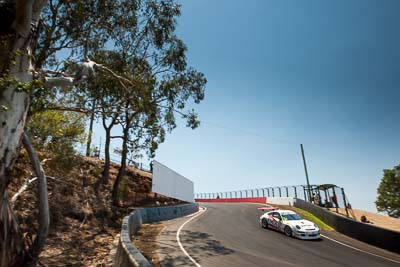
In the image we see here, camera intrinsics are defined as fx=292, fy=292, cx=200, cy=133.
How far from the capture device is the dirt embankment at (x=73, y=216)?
35.9 feet

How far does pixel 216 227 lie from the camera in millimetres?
18688

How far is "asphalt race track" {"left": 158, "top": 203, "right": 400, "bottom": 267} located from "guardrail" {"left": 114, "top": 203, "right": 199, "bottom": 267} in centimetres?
163

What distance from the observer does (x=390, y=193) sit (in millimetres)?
52906

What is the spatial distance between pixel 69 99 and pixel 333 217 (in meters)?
19.0

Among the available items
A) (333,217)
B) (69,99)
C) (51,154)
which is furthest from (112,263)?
(333,217)

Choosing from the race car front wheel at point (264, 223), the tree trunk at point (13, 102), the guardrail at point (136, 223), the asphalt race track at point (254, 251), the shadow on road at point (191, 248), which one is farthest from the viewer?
the race car front wheel at point (264, 223)

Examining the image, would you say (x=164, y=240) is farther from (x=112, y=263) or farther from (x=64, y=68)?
(x=64, y=68)

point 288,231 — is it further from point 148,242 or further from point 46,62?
point 46,62

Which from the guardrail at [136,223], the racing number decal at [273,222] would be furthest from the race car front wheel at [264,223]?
the guardrail at [136,223]

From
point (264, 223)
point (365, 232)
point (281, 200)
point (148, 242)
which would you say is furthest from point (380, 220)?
point (148, 242)

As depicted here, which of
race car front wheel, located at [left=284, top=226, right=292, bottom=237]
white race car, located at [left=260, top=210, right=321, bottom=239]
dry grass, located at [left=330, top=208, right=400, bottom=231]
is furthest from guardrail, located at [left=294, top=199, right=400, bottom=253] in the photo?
dry grass, located at [left=330, top=208, right=400, bottom=231]

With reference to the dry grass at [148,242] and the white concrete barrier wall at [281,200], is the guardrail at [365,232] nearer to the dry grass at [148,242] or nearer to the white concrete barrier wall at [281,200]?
the white concrete barrier wall at [281,200]

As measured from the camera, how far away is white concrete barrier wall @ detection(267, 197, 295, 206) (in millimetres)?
32534

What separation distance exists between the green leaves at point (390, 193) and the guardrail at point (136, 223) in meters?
40.3
